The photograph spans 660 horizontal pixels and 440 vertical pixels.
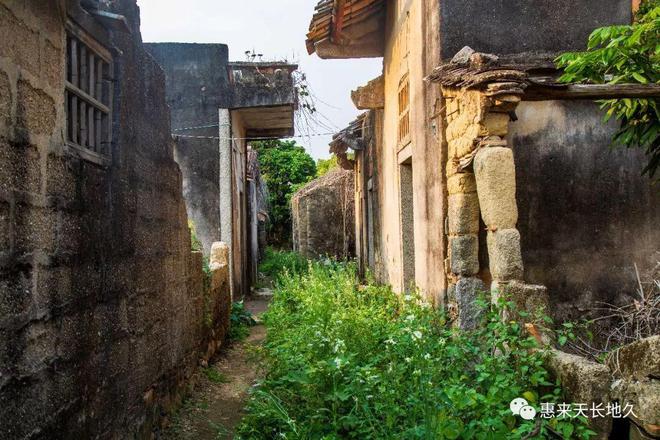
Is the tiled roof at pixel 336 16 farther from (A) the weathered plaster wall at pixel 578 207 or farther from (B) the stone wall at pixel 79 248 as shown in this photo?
(B) the stone wall at pixel 79 248

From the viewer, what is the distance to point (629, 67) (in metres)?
4.39

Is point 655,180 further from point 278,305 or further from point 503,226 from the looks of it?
point 278,305

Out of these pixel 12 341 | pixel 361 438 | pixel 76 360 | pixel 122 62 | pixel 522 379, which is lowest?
pixel 361 438

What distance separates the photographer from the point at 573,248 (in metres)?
5.39

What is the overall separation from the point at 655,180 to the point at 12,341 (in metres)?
5.31

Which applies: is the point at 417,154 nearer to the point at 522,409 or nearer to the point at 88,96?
the point at 522,409

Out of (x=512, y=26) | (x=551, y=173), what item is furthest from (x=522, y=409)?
(x=512, y=26)

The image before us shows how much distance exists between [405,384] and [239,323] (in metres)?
5.97

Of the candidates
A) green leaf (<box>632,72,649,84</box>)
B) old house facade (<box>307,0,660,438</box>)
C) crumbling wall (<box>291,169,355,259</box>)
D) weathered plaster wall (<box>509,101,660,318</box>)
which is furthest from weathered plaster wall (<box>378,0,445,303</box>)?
crumbling wall (<box>291,169,355,259</box>)

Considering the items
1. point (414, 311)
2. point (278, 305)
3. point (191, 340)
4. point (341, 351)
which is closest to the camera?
point (341, 351)

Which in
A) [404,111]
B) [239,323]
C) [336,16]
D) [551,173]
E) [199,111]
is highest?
[336,16]

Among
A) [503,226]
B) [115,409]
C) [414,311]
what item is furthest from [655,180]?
[115,409]

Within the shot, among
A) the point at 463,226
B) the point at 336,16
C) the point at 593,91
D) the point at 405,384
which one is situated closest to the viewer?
the point at 405,384

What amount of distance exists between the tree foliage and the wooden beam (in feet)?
0.24
